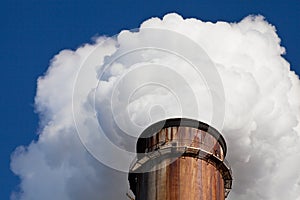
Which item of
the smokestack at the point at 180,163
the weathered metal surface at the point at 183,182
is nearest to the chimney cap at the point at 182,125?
the smokestack at the point at 180,163

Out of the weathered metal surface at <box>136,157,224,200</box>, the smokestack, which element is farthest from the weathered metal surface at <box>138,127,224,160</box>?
the weathered metal surface at <box>136,157,224,200</box>

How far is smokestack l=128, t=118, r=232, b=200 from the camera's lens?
25.8 metres

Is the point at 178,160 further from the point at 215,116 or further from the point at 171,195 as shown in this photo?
the point at 215,116

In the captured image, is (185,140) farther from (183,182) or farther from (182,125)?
(183,182)

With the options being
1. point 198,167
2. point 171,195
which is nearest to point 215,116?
point 198,167

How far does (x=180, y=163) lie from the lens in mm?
26562

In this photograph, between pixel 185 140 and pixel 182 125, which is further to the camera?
pixel 182 125

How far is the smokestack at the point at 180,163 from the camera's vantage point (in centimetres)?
2581

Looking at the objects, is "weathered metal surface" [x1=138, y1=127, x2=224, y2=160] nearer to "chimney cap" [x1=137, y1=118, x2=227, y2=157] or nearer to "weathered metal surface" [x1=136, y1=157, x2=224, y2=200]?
"chimney cap" [x1=137, y1=118, x2=227, y2=157]

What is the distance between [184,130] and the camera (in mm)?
27797

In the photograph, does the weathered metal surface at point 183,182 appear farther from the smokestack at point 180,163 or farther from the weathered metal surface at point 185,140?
the weathered metal surface at point 185,140

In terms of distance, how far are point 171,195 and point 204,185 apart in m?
1.60

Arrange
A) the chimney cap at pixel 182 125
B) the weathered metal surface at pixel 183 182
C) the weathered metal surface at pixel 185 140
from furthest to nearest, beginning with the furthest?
the chimney cap at pixel 182 125, the weathered metal surface at pixel 185 140, the weathered metal surface at pixel 183 182

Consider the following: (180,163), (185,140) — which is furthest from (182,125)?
(180,163)
